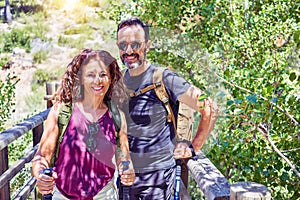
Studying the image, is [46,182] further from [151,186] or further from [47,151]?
[151,186]

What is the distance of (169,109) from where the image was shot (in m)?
1.38

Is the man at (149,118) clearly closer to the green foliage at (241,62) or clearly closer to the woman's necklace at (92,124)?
the woman's necklace at (92,124)

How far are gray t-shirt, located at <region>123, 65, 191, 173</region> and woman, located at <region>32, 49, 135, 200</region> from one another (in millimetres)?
48

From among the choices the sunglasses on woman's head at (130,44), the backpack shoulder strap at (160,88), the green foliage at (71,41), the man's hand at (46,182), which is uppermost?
the sunglasses on woman's head at (130,44)

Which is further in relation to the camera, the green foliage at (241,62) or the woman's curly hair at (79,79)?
the green foliage at (241,62)

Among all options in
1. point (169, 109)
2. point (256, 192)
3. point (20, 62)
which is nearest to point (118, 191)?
point (169, 109)

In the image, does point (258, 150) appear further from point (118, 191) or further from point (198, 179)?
point (118, 191)

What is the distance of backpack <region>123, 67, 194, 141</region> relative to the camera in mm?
1353

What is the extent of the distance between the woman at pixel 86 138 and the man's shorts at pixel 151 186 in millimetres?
100

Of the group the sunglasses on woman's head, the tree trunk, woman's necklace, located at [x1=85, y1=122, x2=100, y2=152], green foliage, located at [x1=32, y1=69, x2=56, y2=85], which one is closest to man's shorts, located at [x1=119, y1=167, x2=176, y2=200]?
woman's necklace, located at [x1=85, y1=122, x2=100, y2=152]

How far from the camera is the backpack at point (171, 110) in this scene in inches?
53.2

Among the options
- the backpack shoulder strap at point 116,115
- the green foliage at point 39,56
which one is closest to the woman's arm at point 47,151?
the backpack shoulder strap at point 116,115

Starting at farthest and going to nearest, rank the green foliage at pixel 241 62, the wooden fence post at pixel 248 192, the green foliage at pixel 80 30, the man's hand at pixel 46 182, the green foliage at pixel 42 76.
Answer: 1. the green foliage at pixel 80 30
2. the green foliage at pixel 42 76
3. the green foliage at pixel 241 62
4. the man's hand at pixel 46 182
5. the wooden fence post at pixel 248 192

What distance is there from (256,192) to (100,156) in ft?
1.53
